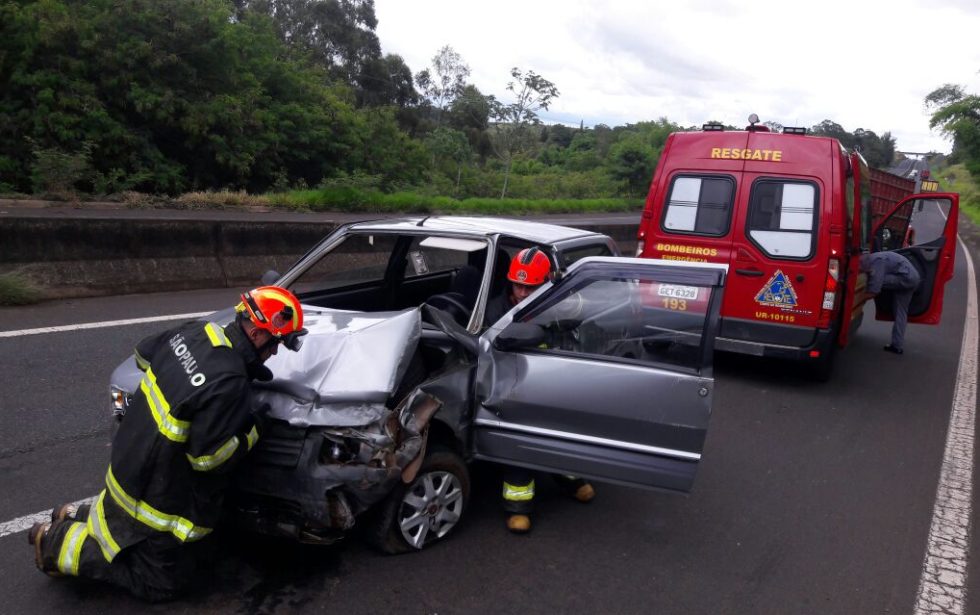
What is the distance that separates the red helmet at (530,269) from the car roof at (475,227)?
0.27 m

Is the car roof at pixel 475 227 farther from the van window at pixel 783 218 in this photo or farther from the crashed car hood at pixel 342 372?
the van window at pixel 783 218

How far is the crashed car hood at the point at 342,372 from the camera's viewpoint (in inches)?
129

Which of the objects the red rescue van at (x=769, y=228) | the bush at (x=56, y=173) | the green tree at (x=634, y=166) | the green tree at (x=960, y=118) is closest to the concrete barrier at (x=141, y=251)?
Answer: the bush at (x=56, y=173)

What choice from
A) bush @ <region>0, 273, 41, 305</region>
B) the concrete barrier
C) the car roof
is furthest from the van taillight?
bush @ <region>0, 273, 41, 305</region>

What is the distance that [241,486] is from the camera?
3.22 meters

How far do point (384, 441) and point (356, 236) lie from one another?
6.69ft

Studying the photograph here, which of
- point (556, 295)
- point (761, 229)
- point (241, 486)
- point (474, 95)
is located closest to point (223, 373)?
point (241, 486)

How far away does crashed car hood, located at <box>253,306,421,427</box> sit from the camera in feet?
10.8

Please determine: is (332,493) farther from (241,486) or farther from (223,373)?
(223,373)

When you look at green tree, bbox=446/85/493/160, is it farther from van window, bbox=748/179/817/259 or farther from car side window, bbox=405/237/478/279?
car side window, bbox=405/237/478/279

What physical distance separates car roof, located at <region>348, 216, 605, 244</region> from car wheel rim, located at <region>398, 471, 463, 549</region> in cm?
162

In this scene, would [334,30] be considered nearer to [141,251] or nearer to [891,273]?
[141,251]

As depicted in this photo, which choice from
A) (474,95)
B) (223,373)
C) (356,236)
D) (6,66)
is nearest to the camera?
(223,373)

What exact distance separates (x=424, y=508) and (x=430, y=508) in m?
0.05
